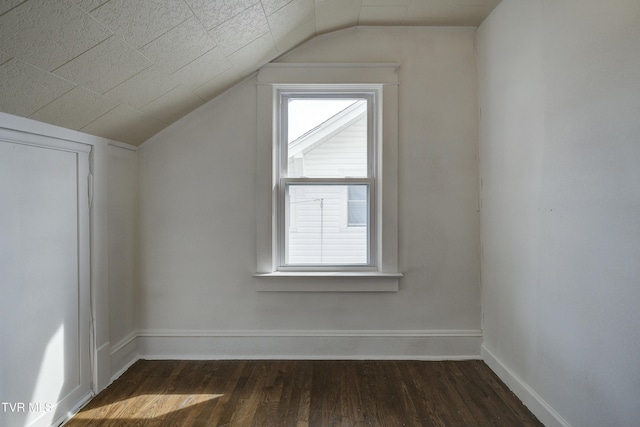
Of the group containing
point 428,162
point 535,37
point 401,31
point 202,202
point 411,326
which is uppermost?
point 401,31

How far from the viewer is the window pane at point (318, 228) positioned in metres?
2.73

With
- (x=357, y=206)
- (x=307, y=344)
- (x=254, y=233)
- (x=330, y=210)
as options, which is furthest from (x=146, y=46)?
(x=307, y=344)

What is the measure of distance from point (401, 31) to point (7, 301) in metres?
2.89

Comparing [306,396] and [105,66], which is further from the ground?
[105,66]

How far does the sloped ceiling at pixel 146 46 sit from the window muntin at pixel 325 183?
52cm

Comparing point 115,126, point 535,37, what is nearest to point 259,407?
point 115,126

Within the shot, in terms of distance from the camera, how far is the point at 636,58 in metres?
1.33

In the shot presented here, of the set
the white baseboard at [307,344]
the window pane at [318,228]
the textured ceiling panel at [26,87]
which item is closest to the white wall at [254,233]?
the white baseboard at [307,344]

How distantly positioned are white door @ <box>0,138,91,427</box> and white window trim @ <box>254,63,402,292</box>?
1117mm

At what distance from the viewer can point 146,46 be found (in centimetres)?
165

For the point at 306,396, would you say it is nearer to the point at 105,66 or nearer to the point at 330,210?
the point at 330,210

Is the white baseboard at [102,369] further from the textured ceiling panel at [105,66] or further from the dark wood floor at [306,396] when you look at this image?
the textured ceiling panel at [105,66]

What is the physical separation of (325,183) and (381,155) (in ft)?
1.57

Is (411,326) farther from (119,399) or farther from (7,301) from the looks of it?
(7,301)
